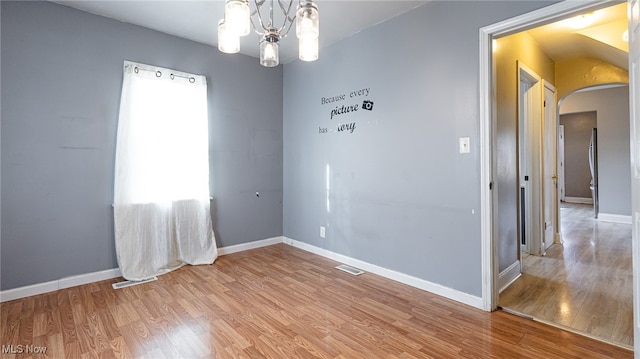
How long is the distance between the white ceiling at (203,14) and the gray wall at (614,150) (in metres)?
5.93

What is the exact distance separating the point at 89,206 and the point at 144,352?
1773 millimetres

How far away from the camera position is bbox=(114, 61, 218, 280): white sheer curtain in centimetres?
297

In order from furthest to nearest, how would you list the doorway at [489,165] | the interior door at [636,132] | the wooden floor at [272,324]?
1. the doorway at [489,165]
2. the wooden floor at [272,324]
3. the interior door at [636,132]

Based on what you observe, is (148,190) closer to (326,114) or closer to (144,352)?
(144,352)

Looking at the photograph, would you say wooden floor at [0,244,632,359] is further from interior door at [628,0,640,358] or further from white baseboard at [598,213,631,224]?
white baseboard at [598,213,631,224]

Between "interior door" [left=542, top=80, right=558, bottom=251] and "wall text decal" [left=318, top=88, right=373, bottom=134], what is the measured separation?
8.40 ft

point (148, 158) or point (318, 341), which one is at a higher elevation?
point (148, 158)

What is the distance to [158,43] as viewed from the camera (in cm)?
325

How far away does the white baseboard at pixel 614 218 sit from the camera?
562cm

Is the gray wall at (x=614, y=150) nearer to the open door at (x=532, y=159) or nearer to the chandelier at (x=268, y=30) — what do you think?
the open door at (x=532, y=159)

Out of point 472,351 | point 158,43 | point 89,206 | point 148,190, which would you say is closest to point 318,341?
point 472,351

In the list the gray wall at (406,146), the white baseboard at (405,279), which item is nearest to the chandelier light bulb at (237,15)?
the gray wall at (406,146)

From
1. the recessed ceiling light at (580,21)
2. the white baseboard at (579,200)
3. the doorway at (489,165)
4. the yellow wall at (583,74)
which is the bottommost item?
the white baseboard at (579,200)

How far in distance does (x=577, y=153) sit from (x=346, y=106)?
8.44 m
